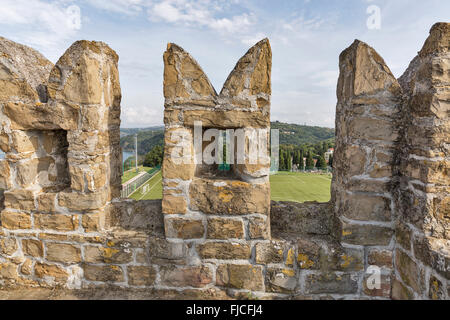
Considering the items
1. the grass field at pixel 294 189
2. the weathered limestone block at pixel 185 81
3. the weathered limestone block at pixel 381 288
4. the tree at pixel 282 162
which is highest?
the weathered limestone block at pixel 185 81

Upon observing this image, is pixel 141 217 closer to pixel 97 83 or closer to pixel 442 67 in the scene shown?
pixel 97 83

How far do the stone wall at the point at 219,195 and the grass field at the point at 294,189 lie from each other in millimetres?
18179

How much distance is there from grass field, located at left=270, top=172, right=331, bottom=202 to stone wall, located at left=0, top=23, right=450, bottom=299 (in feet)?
59.6

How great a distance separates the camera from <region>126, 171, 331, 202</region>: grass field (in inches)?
888

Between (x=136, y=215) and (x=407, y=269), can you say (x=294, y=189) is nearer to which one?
(x=407, y=269)

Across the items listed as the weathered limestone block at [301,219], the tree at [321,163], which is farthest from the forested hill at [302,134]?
the weathered limestone block at [301,219]

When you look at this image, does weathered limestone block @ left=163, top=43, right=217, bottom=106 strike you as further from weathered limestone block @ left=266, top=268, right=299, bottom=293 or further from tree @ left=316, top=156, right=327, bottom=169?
tree @ left=316, top=156, right=327, bottom=169

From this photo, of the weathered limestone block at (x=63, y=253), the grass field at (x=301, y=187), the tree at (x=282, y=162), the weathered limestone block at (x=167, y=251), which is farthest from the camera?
the tree at (x=282, y=162)

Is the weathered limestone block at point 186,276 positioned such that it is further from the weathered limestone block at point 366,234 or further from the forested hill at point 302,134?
the forested hill at point 302,134

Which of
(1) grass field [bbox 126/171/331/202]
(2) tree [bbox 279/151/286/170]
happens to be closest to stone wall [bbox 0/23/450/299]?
(1) grass field [bbox 126/171/331/202]

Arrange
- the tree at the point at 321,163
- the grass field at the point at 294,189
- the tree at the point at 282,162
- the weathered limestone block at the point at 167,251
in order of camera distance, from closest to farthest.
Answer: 1. the weathered limestone block at the point at 167,251
2. the grass field at the point at 294,189
3. the tree at the point at 321,163
4. the tree at the point at 282,162

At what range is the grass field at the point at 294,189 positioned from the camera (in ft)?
74.0

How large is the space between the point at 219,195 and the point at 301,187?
27761mm

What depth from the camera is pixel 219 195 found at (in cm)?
220
